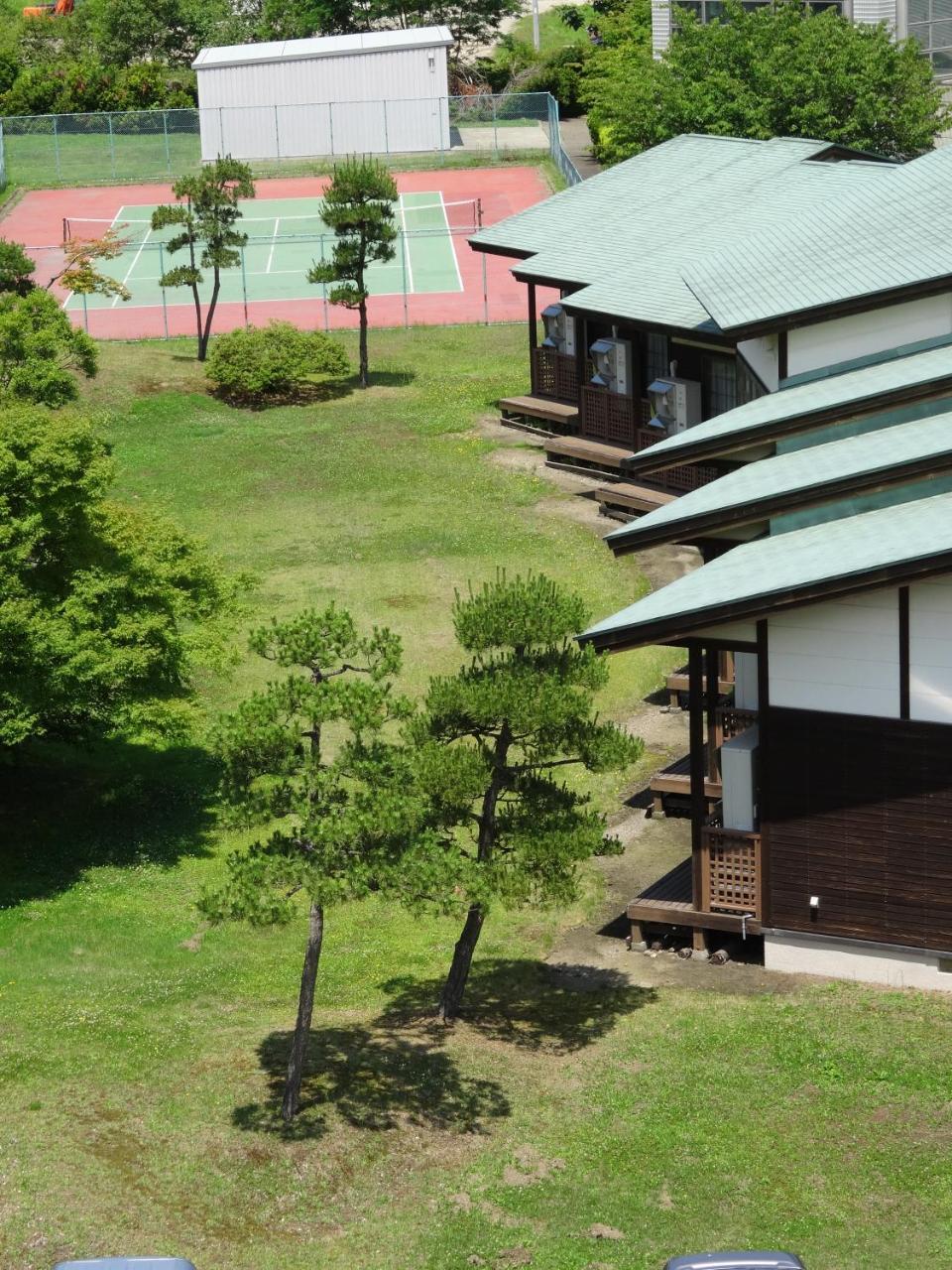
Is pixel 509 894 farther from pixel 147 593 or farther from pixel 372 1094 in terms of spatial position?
pixel 147 593

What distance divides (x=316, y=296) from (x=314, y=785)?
45016mm

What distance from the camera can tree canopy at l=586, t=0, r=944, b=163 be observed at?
180 ft

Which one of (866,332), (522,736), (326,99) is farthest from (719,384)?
(326,99)

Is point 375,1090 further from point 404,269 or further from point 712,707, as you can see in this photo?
point 404,269

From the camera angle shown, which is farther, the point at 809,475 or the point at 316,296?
the point at 316,296

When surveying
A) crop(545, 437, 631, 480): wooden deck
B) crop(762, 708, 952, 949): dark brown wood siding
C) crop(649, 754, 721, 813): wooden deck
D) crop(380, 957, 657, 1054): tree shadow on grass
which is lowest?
crop(380, 957, 657, 1054): tree shadow on grass

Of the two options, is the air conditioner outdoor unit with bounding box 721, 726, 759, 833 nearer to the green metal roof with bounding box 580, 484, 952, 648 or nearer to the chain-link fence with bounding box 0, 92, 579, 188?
the green metal roof with bounding box 580, 484, 952, 648

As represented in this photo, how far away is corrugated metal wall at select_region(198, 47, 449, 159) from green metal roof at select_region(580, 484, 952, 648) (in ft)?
196

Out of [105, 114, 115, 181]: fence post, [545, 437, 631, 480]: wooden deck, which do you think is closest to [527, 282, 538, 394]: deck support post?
[545, 437, 631, 480]: wooden deck

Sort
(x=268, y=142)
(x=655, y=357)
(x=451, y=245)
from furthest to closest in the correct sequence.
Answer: (x=268, y=142), (x=451, y=245), (x=655, y=357)

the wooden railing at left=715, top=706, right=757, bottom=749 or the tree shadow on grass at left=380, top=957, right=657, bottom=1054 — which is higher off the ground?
the wooden railing at left=715, top=706, right=757, bottom=749

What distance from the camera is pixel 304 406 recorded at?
49.1 meters

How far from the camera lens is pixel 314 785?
17.9m

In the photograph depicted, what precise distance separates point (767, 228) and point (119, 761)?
1361 centimetres
